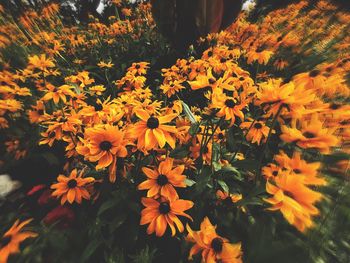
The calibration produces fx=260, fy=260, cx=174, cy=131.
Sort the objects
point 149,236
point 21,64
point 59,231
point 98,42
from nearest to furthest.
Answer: point 59,231, point 149,236, point 21,64, point 98,42

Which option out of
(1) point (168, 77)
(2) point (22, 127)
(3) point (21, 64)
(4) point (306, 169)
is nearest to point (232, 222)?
(4) point (306, 169)

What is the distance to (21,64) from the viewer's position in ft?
8.50

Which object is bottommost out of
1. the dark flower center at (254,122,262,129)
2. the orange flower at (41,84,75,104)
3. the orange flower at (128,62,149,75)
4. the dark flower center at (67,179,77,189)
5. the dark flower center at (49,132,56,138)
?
the dark flower center at (67,179,77,189)

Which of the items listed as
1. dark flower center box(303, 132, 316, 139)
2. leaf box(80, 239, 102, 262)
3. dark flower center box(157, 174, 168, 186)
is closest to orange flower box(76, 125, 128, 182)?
dark flower center box(157, 174, 168, 186)

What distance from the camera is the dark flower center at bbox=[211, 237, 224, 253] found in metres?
0.72

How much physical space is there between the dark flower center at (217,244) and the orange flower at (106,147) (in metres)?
0.34

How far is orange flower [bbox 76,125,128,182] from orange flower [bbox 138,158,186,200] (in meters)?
0.10

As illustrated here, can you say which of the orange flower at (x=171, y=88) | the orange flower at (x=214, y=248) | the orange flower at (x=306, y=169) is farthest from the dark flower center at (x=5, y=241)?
the orange flower at (x=171, y=88)

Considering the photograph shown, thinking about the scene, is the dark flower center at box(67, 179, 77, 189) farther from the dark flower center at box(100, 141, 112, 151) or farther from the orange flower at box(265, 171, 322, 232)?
the orange flower at box(265, 171, 322, 232)

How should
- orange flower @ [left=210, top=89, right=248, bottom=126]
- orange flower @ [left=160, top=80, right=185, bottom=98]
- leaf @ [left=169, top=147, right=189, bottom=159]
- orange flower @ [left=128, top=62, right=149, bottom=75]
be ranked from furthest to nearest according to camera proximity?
orange flower @ [left=128, top=62, right=149, bottom=75] → orange flower @ [left=160, top=80, right=185, bottom=98] → leaf @ [left=169, top=147, right=189, bottom=159] → orange flower @ [left=210, top=89, right=248, bottom=126]

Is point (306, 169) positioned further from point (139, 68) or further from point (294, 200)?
point (139, 68)

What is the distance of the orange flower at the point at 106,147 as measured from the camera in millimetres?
782

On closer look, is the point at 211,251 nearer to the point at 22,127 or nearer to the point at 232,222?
the point at 232,222

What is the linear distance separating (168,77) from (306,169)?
3.70 feet
